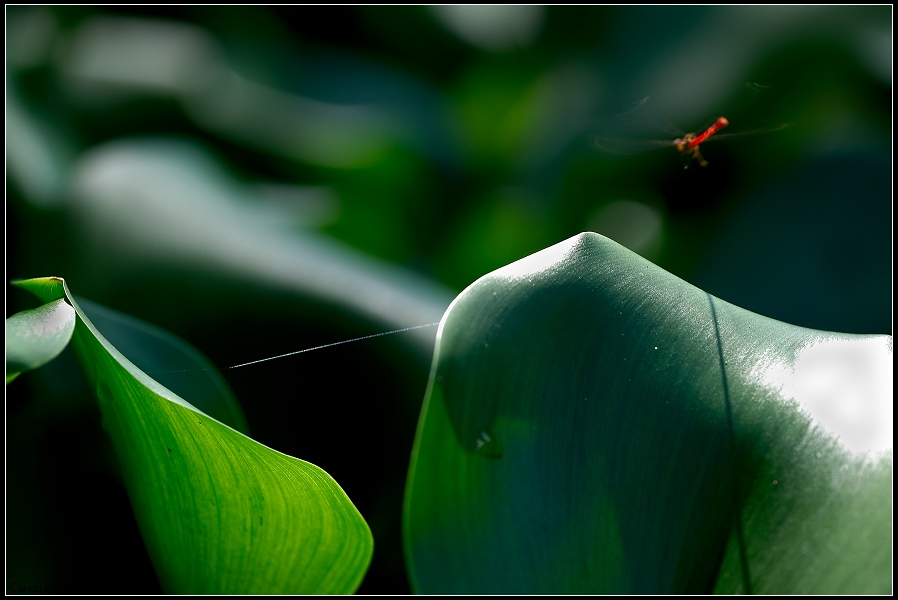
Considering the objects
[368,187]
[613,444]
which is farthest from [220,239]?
[613,444]

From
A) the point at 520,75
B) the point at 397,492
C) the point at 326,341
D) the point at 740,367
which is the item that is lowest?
the point at 397,492

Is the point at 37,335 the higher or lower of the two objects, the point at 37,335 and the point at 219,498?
the higher

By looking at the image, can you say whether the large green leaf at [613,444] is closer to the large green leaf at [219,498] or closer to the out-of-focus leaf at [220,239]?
the large green leaf at [219,498]

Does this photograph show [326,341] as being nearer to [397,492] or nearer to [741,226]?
[397,492]

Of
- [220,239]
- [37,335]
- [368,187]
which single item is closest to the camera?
[37,335]

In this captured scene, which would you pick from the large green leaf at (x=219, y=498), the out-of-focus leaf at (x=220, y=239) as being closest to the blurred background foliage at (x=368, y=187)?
the out-of-focus leaf at (x=220, y=239)

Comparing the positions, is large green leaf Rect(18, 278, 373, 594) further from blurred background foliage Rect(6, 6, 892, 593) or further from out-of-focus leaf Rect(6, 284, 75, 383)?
blurred background foliage Rect(6, 6, 892, 593)

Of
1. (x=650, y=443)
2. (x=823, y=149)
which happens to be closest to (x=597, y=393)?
(x=650, y=443)

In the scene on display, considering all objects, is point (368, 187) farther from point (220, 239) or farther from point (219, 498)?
point (219, 498)
